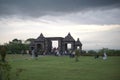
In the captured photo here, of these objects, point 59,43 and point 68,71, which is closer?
point 68,71

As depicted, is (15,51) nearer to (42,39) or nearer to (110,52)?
(42,39)

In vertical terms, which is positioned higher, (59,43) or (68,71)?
(59,43)

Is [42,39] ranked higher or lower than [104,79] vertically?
higher

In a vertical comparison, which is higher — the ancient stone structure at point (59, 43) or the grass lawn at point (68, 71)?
the ancient stone structure at point (59, 43)

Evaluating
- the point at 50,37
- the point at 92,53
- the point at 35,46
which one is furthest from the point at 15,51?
the point at 92,53

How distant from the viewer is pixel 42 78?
634 inches

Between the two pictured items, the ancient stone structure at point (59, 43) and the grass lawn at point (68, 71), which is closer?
the grass lawn at point (68, 71)

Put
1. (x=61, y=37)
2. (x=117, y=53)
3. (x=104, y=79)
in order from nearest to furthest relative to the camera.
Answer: (x=104, y=79) < (x=117, y=53) < (x=61, y=37)

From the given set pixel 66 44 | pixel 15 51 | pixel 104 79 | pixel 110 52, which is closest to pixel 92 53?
pixel 110 52

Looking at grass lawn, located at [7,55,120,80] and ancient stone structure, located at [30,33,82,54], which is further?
ancient stone structure, located at [30,33,82,54]

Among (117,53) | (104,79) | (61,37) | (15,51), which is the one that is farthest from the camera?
(15,51)

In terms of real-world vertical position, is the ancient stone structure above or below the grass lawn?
above

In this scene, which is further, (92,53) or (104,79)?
(92,53)

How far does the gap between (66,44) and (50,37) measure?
4.74 metres
